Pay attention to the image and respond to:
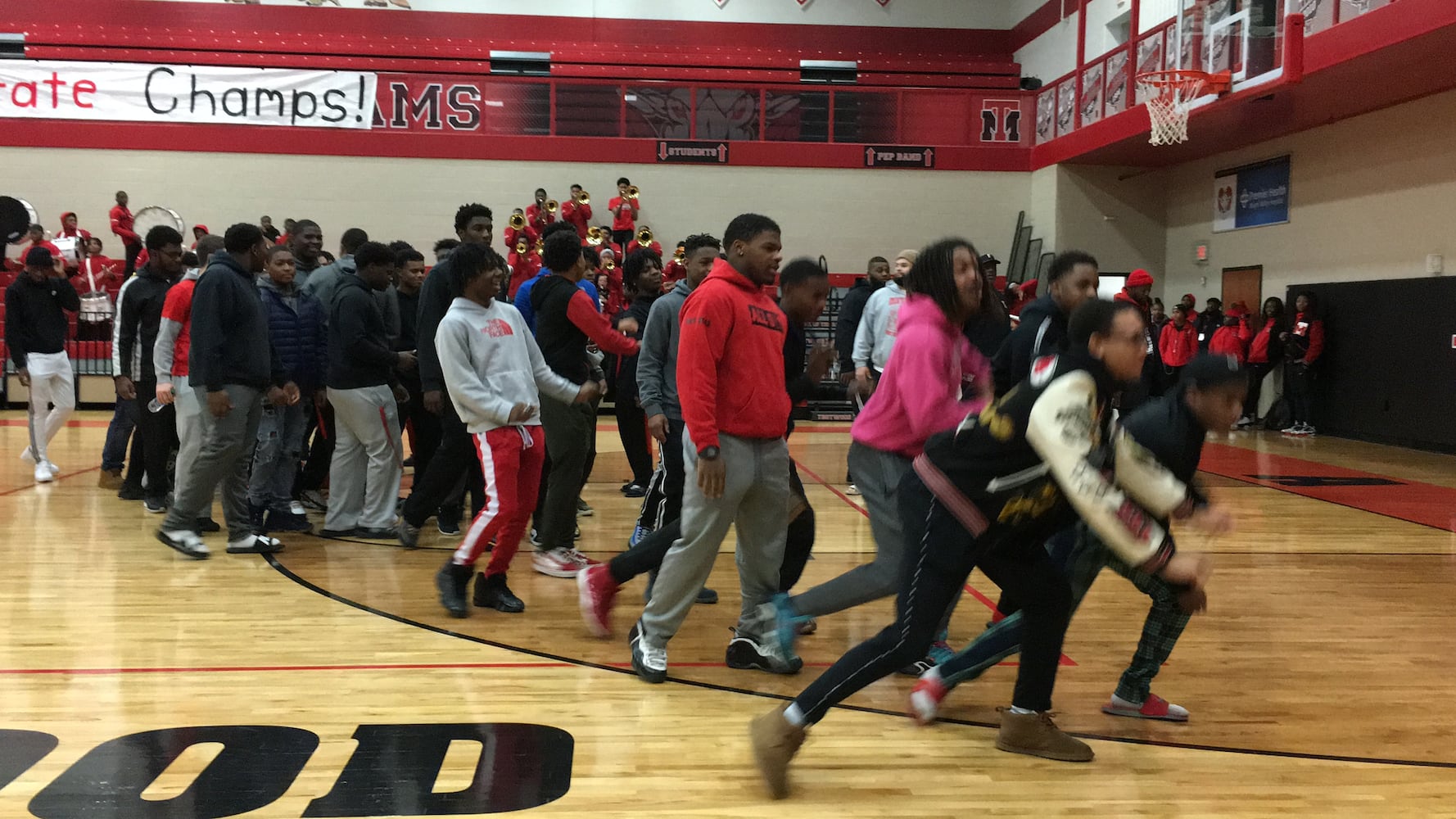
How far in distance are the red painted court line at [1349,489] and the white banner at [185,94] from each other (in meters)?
14.5

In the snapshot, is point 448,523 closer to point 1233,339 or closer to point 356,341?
point 356,341

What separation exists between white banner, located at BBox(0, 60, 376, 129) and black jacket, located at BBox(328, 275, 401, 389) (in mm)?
13218

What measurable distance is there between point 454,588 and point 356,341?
2.20 metres

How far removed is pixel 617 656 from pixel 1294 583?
12.6 feet

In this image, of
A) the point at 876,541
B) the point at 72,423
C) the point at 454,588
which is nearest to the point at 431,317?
the point at 454,588

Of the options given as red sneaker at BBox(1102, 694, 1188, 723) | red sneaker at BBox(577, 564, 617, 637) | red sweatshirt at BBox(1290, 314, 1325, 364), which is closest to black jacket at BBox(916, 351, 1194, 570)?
red sneaker at BBox(1102, 694, 1188, 723)

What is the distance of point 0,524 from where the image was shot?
7320mm

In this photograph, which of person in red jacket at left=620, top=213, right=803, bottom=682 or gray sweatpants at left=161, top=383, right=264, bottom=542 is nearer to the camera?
person in red jacket at left=620, top=213, right=803, bottom=682

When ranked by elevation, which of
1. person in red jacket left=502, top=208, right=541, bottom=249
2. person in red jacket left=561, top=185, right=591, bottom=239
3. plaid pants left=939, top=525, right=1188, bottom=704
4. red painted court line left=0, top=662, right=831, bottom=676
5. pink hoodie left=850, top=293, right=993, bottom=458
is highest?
person in red jacket left=561, top=185, right=591, bottom=239

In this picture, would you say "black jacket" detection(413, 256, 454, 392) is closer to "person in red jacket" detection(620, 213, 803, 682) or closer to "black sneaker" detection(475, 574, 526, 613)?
"black sneaker" detection(475, 574, 526, 613)

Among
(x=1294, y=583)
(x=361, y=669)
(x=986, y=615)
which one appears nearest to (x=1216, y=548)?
(x=1294, y=583)

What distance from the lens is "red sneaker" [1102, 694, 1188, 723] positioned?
3.93 metres

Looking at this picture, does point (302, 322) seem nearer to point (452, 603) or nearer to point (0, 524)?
point (0, 524)

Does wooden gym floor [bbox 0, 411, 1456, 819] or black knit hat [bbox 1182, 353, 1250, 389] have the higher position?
black knit hat [bbox 1182, 353, 1250, 389]
